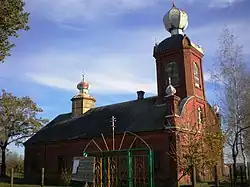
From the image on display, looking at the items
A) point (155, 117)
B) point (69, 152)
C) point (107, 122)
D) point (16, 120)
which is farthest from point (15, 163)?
point (155, 117)

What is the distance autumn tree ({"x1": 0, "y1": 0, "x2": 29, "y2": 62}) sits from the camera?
12367 millimetres

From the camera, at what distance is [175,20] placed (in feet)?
104

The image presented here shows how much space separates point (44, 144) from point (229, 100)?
21009mm

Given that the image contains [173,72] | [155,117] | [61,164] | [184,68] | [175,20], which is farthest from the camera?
[61,164]

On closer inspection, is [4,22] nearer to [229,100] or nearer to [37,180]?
[229,100]

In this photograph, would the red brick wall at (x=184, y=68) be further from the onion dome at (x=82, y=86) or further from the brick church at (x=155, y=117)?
the onion dome at (x=82, y=86)

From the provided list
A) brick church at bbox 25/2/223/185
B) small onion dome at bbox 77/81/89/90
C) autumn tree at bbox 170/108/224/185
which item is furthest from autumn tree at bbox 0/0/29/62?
small onion dome at bbox 77/81/89/90

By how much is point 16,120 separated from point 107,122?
49.3ft

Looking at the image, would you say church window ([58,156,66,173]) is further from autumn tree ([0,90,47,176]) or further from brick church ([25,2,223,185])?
autumn tree ([0,90,47,176])

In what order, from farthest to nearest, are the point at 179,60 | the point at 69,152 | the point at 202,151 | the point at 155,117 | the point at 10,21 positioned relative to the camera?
1. the point at 69,152
2. the point at 179,60
3. the point at 155,117
4. the point at 202,151
5. the point at 10,21

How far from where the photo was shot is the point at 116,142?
2902cm

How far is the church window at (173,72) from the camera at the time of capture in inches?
1192

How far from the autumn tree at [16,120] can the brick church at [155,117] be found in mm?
3908

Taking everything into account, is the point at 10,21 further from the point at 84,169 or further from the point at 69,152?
the point at 69,152
